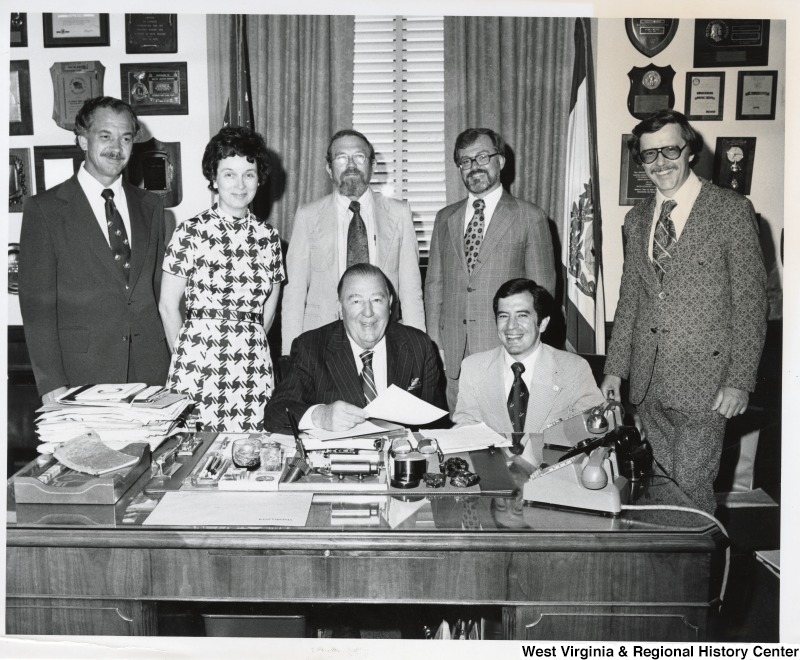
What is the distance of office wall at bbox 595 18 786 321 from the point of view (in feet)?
7.26

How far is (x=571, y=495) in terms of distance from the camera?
1.56 meters

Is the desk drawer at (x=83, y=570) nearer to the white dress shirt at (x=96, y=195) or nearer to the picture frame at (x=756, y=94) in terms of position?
the white dress shirt at (x=96, y=195)

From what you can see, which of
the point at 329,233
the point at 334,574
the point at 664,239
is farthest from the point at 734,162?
the point at 334,574

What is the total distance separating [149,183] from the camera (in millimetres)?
3029

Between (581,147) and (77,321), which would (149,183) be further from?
(581,147)

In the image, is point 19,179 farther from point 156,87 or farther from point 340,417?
point 340,417

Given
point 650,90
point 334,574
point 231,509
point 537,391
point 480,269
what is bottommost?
point 334,574

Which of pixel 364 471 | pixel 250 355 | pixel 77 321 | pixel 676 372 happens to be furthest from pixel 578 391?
pixel 77 321

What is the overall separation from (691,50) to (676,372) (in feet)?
3.74

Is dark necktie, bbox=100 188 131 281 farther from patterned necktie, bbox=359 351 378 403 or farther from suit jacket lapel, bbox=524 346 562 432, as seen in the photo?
suit jacket lapel, bbox=524 346 562 432

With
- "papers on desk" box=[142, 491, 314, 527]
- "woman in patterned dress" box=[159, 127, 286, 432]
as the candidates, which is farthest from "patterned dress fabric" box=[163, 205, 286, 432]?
"papers on desk" box=[142, 491, 314, 527]

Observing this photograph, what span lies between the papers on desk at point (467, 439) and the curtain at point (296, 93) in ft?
5.54

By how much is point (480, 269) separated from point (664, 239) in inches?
30.5

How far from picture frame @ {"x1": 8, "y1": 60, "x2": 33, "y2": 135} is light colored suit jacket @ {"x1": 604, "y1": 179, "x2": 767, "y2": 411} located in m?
2.24
